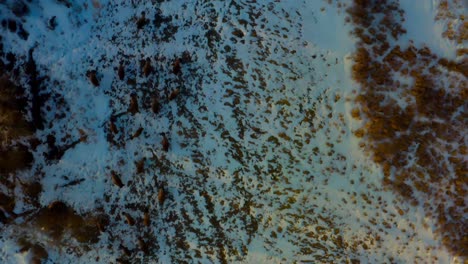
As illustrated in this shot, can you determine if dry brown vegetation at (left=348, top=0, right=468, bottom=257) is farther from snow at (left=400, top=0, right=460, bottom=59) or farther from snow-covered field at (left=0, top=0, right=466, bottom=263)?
snow-covered field at (left=0, top=0, right=466, bottom=263)

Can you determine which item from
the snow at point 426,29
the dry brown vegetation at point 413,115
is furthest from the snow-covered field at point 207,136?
the dry brown vegetation at point 413,115

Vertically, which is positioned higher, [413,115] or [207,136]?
[413,115]

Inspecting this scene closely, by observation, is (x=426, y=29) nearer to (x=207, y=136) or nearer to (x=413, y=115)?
(x=413, y=115)

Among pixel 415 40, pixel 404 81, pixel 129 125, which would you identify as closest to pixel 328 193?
pixel 404 81

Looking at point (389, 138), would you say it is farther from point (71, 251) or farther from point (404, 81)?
point (71, 251)

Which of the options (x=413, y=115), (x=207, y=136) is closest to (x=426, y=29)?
(x=413, y=115)

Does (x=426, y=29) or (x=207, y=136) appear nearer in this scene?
(x=426, y=29)

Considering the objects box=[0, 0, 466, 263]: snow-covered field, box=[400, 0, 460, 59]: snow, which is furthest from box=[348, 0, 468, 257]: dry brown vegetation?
box=[0, 0, 466, 263]: snow-covered field
